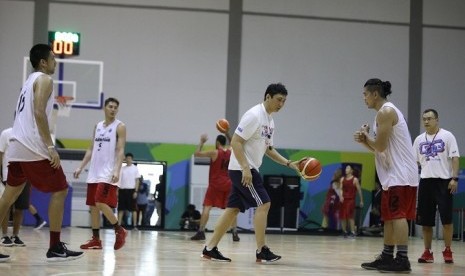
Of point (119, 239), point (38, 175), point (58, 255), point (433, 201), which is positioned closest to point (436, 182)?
point (433, 201)

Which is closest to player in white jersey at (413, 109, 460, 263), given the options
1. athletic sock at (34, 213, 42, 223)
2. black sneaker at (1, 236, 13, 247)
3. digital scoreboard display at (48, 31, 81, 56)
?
black sneaker at (1, 236, 13, 247)

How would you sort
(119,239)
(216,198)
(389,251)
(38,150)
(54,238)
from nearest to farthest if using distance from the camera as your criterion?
(38,150)
(54,238)
(389,251)
(119,239)
(216,198)

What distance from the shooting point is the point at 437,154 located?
9.61 meters

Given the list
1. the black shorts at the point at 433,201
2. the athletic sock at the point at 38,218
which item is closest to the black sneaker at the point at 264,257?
the black shorts at the point at 433,201

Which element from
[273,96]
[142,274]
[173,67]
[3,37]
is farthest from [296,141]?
[142,274]

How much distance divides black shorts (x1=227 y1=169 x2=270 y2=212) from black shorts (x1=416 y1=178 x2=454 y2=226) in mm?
2476

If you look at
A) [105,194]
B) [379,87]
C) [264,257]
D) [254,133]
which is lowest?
[264,257]

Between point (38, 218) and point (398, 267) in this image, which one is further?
point (38, 218)

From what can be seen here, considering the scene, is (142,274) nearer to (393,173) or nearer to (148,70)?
(393,173)

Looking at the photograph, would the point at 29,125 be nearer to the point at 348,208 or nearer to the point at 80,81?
the point at 80,81

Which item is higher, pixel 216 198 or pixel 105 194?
pixel 105 194

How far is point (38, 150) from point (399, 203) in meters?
3.62

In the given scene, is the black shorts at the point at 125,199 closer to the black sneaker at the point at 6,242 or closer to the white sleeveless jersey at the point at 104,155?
the white sleeveless jersey at the point at 104,155

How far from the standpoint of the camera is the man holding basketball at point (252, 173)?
7.98 metres
